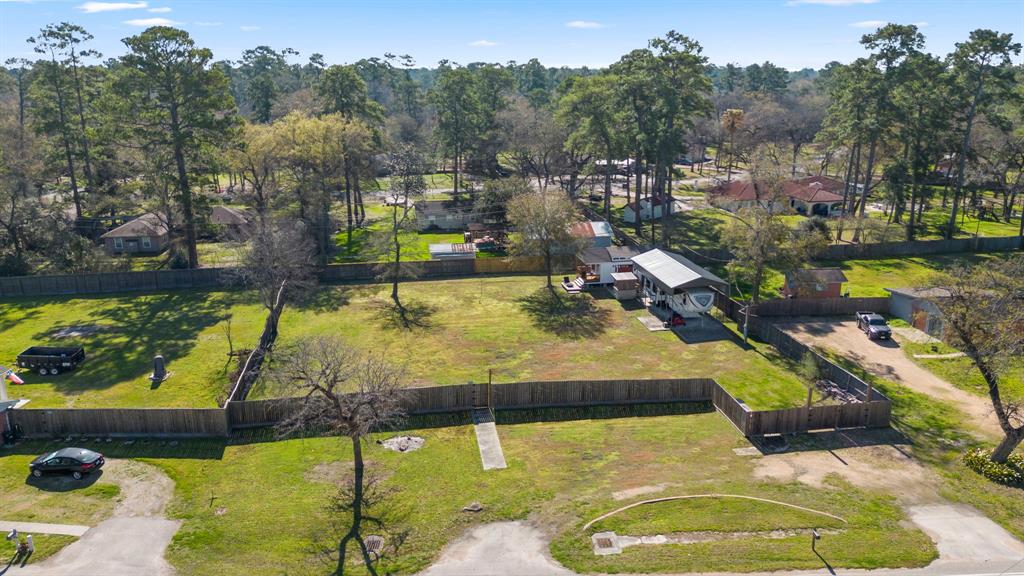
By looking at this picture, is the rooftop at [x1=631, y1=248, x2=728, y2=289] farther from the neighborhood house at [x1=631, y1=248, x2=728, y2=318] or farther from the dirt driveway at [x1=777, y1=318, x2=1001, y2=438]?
the dirt driveway at [x1=777, y1=318, x2=1001, y2=438]

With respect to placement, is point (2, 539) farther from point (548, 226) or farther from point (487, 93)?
point (487, 93)

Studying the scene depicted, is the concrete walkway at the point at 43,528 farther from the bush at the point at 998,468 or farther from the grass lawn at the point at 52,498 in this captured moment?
the bush at the point at 998,468

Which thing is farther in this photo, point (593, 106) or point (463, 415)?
point (593, 106)

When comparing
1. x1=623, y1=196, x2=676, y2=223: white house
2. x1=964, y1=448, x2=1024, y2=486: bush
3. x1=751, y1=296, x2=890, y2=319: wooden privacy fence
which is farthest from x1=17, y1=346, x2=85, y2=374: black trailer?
x1=623, y1=196, x2=676, y2=223: white house

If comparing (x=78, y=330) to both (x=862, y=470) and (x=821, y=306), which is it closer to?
(x=862, y=470)

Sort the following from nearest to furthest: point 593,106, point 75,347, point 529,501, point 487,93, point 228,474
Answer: point 529,501
point 228,474
point 75,347
point 593,106
point 487,93

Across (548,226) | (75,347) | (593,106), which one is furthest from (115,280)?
(593,106)

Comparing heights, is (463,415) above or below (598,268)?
below
